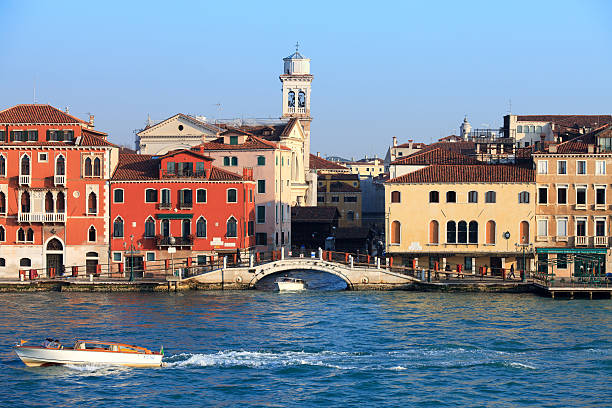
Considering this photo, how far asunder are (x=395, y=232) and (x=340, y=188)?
1516 inches

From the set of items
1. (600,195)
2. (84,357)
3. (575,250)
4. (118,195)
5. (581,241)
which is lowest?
(84,357)

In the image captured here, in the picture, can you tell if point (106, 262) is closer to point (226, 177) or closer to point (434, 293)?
point (226, 177)

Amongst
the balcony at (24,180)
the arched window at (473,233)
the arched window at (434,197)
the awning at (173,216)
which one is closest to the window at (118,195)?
the awning at (173,216)

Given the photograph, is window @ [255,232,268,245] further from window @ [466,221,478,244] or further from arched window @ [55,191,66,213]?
window @ [466,221,478,244]

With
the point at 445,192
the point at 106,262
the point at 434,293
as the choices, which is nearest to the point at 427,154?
the point at 445,192

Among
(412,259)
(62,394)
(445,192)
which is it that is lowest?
(62,394)

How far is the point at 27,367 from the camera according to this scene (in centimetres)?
3953

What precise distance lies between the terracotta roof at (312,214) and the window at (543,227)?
21.4 meters

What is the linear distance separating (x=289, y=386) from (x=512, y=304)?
798 inches

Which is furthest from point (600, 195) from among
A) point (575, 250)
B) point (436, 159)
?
point (436, 159)

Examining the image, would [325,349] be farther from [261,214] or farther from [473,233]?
[261,214]

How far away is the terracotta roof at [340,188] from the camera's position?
3922 inches

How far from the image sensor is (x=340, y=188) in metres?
99.9

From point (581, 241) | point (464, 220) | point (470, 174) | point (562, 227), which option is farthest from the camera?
point (470, 174)
